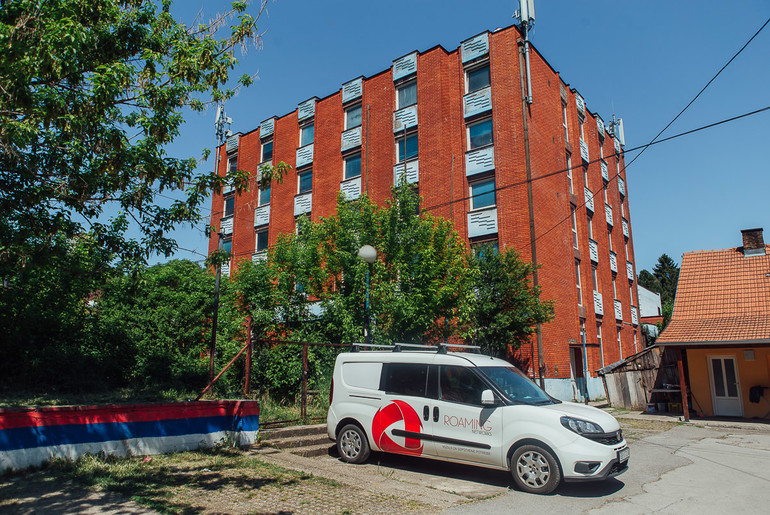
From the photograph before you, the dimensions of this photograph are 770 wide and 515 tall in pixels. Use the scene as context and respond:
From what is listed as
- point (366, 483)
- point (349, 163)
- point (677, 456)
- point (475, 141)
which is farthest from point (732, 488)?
point (349, 163)

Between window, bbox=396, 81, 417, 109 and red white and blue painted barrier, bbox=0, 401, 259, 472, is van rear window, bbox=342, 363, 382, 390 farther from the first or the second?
window, bbox=396, 81, 417, 109

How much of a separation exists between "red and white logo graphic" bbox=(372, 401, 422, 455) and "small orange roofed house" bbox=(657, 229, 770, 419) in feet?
44.1

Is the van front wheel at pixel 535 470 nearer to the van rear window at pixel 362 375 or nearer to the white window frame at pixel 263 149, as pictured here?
the van rear window at pixel 362 375

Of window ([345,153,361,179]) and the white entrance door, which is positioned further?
window ([345,153,361,179])

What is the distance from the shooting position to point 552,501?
21.7 feet

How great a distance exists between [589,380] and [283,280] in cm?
1474

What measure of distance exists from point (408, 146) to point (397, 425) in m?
17.5

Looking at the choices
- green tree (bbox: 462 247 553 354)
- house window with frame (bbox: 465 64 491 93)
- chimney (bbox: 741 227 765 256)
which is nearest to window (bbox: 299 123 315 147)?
house window with frame (bbox: 465 64 491 93)

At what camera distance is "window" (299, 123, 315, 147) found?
2880 cm

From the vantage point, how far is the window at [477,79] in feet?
73.9

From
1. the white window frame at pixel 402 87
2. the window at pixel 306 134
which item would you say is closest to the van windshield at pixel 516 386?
the white window frame at pixel 402 87

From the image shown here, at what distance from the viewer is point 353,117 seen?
1055 inches

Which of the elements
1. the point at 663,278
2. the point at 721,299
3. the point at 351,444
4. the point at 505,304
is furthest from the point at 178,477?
the point at 663,278

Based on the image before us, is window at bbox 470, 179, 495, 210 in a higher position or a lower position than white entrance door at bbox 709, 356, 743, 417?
higher
